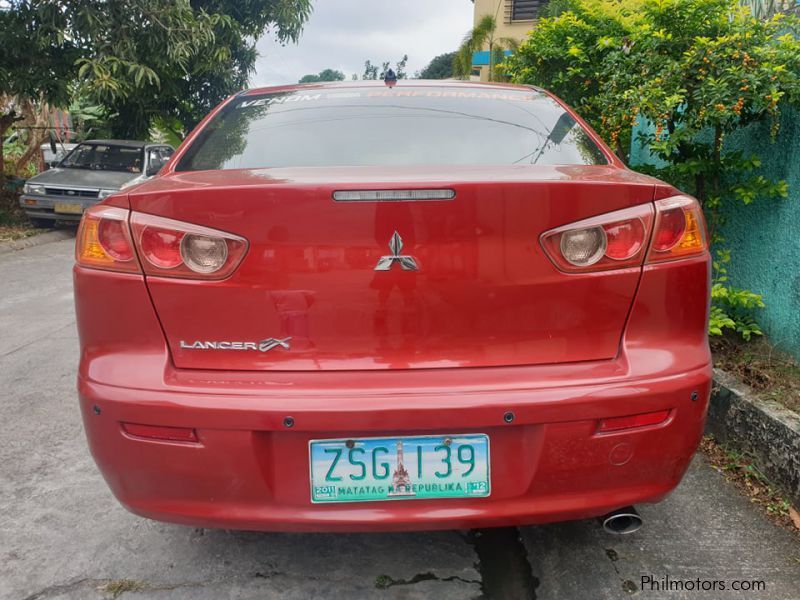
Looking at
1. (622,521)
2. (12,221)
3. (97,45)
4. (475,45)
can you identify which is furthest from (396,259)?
(475,45)

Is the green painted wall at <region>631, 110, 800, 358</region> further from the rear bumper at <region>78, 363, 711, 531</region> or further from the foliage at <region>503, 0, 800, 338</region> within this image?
the rear bumper at <region>78, 363, 711, 531</region>

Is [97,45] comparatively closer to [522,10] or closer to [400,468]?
[400,468]

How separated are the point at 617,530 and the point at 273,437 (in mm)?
1021

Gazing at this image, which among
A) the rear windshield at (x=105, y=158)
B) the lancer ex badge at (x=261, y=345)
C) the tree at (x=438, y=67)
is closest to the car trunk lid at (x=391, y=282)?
the lancer ex badge at (x=261, y=345)

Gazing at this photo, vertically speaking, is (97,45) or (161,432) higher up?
(97,45)

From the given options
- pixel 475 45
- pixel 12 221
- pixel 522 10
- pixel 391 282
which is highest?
pixel 522 10

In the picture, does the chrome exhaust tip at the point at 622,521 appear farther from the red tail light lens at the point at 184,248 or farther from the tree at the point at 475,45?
the tree at the point at 475,45

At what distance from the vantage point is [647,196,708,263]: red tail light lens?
1.72 m

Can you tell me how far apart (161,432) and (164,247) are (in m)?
0.45

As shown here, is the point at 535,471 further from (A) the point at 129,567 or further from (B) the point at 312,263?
(A) the point at 129,567

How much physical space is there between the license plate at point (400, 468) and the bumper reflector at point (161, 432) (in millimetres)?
296

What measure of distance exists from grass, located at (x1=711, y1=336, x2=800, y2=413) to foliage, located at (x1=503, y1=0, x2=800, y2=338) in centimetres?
9

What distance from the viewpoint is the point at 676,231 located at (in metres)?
1.74

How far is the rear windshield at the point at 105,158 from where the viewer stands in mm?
10391
